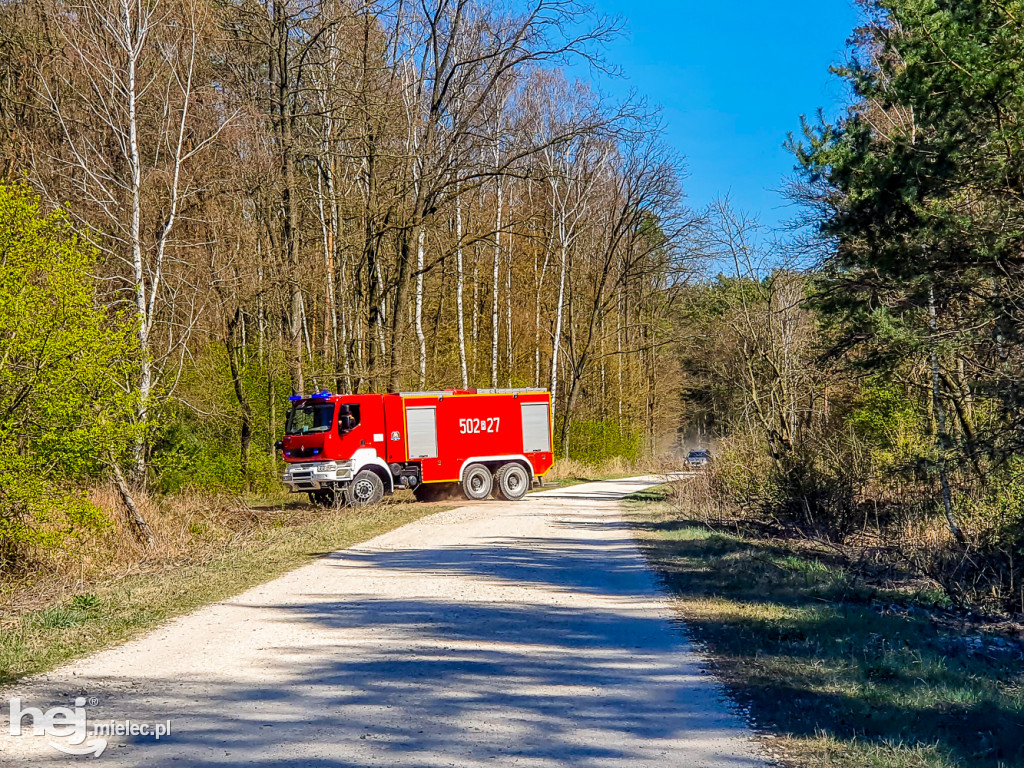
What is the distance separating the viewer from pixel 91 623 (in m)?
9.14

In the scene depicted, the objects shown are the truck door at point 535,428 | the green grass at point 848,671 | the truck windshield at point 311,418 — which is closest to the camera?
the green grass at point 848,671

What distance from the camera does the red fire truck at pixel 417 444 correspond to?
84.5 feet

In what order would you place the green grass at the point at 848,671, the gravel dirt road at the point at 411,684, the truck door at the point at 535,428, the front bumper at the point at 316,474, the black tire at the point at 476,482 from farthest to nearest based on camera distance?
the truck door at the point at 535,428
the black tire at the point at 476,482
the front bumper at the point at 316,474
the green grass at the point at 848,671
the gravel dirt road at the point at 411,684

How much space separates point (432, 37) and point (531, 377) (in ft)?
80.9

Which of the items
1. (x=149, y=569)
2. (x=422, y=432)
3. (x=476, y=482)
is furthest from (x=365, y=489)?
(x=149, y=569)

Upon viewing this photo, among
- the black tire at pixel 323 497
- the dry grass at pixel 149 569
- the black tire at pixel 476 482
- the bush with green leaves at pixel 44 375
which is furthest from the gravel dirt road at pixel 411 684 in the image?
the black tire at pixel 476 482

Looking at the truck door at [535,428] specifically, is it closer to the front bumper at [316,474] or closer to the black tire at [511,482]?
the black tire at [511,482]

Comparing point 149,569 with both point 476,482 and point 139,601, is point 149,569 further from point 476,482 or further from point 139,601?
point 476,482

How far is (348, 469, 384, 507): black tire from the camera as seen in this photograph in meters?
25.7

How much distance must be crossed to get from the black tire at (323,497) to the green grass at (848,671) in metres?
14.7

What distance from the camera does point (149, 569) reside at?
13.7 metres

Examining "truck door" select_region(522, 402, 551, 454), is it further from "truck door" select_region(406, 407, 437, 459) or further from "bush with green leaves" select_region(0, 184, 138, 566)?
"bush with green leaves" select_region(0, 184, 138, 566)

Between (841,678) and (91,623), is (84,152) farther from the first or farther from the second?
(841,678)

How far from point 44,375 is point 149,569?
3.21 metres
